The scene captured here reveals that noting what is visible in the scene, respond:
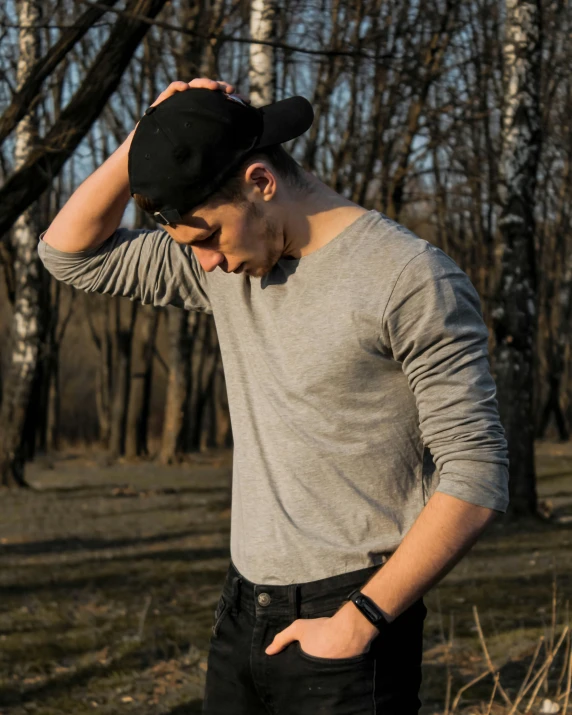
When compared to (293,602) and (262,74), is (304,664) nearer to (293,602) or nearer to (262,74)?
(293,602)

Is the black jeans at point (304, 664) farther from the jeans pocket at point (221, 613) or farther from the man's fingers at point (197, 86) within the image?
the man's fingers at point (197, 86)

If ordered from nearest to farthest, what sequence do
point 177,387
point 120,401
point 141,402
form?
1. point 177,387
2. point 141,402
3. point 120,401

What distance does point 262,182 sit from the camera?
2070 millimetres

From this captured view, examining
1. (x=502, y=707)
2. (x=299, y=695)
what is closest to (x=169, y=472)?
(x=502, y=707)

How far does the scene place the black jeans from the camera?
A: 205 centimetres

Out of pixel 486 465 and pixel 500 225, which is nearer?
pixel 486 465

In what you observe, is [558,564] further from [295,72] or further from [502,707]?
[295,72]

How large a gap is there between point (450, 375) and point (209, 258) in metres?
0.56

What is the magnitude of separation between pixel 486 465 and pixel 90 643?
5.00 metres

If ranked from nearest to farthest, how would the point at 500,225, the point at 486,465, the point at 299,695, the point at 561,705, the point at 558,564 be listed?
1. the point at 486,465
2. the point at 299,695
3. the point at 561,705
4. the point at 558,564
5. the point at 500,225

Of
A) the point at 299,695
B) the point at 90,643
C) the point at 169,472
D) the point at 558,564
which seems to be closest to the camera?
the point at 299,695

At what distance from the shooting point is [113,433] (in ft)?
67.5

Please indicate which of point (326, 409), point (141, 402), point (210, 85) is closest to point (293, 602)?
point (326, 409)

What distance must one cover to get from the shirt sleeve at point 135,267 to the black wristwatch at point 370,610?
87 cm
